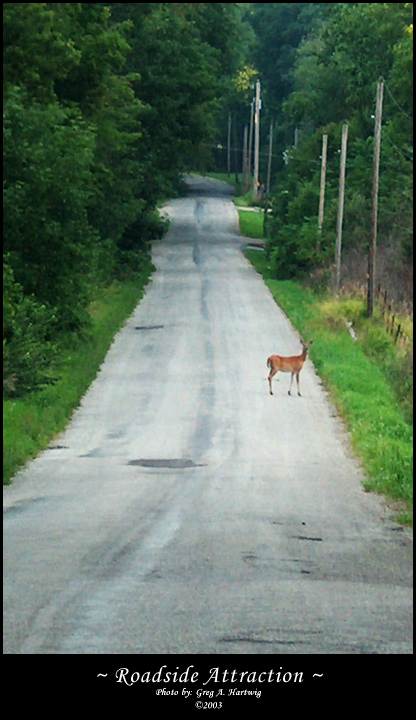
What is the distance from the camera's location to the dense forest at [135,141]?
2372 centimetres

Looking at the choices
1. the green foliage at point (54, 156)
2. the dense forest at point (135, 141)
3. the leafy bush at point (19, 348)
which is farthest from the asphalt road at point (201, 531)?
the dense forest at point (135, 141)

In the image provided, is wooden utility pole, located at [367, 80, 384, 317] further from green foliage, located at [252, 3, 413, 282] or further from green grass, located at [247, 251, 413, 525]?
green foliage, located at [252, 3, 413, 282]

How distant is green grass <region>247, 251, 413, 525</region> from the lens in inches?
632

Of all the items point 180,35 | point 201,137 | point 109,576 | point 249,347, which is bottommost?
point 249,347

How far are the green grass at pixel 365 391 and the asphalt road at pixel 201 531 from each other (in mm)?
374

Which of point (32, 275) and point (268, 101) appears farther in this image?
point (268, 101)

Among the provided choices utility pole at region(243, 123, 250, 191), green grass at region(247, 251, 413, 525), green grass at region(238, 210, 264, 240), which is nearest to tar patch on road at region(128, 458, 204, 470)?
green grass at region(247, 251, 413, 525)

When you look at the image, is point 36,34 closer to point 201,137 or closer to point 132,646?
point 132,646

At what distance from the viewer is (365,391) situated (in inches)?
995

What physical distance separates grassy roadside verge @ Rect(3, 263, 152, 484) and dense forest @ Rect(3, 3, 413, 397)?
552mm

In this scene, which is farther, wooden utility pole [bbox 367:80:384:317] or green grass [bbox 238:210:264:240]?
green grass [bbox 238:210:264:240]

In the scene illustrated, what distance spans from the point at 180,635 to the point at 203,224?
76.1m

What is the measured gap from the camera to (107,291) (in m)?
44.9

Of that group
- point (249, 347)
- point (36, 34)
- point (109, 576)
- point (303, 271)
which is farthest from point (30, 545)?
point (303, 271)
